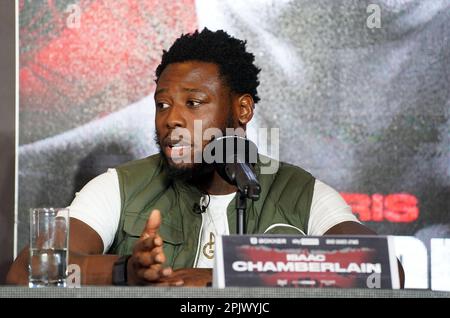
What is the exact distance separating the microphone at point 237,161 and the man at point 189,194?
1.63 ft

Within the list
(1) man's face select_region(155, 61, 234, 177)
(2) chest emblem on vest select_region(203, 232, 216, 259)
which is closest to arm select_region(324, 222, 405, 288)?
(2) chest emblem on vest select_region(203, 232, 216, 259)

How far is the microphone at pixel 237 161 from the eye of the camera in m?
1.88

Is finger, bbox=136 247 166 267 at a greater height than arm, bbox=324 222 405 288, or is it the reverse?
arm, bbox=324 222 405 288

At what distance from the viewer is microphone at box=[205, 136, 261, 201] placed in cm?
188

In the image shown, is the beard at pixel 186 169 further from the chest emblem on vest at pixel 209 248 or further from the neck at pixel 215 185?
the chest emblem on vest at pixel 209 248

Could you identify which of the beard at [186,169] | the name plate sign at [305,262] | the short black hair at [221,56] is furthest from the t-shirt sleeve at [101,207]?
the name plate sign at [305,262]

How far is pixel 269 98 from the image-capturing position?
333 cm

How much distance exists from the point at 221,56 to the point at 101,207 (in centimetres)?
60

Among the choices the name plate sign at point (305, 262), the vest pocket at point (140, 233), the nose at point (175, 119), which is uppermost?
the nose at point (175, 119)

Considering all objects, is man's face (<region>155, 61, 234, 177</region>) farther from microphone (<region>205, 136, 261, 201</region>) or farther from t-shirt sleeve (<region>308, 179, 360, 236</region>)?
microphone (<region>205, 136, 261, 201</region>)

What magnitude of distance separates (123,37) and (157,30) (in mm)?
129

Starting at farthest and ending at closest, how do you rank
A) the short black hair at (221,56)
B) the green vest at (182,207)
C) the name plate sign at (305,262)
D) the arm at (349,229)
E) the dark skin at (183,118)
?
the short black hair at (221,56) → the green vest at (182,207) → the arm at (349,229) → the dark skin at (183,118) → the name plate sign at (305,262)
